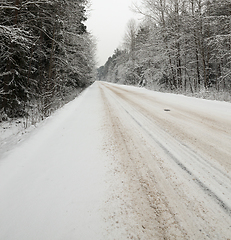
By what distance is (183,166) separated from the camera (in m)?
1.91

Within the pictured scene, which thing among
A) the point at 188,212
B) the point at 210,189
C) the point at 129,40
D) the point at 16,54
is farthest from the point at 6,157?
the point at 129,40

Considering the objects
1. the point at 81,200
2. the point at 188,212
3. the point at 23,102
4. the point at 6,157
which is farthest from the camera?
the point at 23,102

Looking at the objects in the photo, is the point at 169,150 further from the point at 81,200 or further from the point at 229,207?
the point at 81,200

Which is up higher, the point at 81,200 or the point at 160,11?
the point at 160,11

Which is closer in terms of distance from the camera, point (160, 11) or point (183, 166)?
point (183, 166)

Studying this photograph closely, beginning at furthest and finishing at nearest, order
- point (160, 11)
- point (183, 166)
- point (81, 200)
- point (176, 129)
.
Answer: point (160, 11)
point (176, 129)
point (183, 166)
point (81, 200)

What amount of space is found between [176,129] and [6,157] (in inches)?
139

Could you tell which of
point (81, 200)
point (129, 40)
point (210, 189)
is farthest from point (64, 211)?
point (129, 40)

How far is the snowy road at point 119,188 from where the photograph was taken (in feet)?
3.78

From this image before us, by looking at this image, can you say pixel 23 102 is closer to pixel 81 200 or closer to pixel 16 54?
pixel 16 54

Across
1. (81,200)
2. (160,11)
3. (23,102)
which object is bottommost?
(81,200)

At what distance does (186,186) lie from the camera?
1573mm

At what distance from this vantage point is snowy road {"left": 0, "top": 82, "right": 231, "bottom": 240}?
3.78ft

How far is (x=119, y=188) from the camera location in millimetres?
1580
